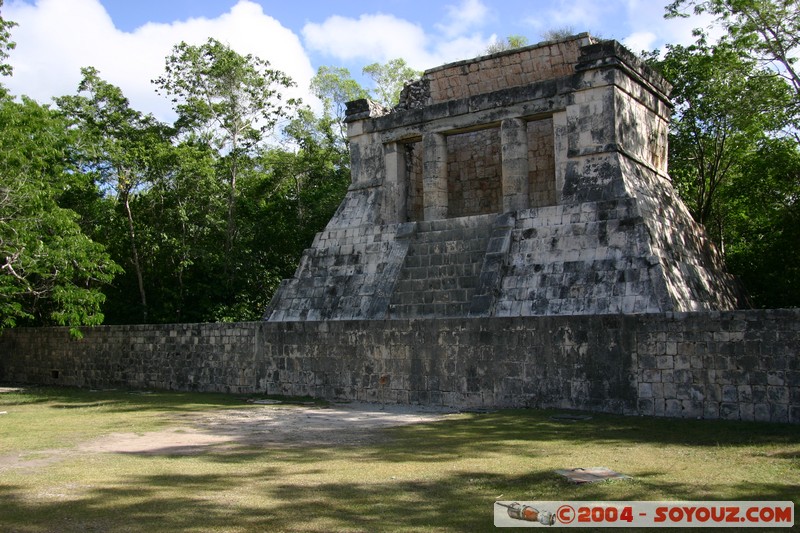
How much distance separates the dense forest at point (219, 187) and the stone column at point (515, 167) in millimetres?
3757

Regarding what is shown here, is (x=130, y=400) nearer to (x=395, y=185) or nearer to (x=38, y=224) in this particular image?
(x=38, y=224)

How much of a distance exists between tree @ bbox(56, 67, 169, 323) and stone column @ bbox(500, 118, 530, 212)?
30.0 feet

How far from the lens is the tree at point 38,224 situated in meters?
11.8

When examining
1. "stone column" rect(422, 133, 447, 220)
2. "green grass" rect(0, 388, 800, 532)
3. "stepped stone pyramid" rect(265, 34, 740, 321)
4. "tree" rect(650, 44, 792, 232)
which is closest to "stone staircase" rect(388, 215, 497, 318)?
"stepped stone pyramid" rect(265, 34, 740, 321)

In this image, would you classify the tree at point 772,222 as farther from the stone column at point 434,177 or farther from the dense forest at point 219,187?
the stone column at point 434,177

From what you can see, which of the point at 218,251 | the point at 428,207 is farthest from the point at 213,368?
the point at 218,251

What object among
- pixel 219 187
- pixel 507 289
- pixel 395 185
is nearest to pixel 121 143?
pixel 219 187

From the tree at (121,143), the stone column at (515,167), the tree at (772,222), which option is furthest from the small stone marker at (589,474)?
Result: the tree at (121,143)

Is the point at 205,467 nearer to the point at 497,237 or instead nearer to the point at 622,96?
the point at 497,237

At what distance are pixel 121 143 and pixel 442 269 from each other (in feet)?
32.2

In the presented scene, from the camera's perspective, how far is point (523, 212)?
11.7 meters

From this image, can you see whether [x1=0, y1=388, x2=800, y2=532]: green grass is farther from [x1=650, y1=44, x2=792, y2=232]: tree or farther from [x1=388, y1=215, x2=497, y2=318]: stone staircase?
[x1=650, y1=44, x2=792, y2=232]: tree

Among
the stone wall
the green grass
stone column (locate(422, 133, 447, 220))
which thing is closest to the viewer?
the green grass

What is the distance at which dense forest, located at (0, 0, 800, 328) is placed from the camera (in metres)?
12.3
